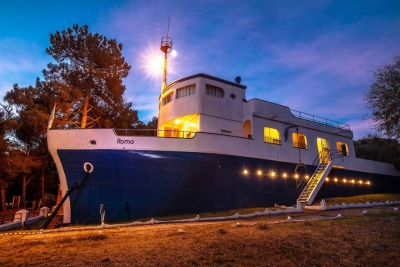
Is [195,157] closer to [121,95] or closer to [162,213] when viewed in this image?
[162,213]

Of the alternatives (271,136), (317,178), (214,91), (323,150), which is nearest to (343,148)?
(323,150)

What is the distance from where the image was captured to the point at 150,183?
13180mm

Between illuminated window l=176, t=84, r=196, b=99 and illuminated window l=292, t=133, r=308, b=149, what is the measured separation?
8.44 m

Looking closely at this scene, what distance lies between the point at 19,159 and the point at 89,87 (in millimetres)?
10475

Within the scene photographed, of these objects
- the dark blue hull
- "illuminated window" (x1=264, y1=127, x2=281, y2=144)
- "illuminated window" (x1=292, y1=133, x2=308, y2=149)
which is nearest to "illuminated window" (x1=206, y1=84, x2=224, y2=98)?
"illuminated window" (x1=264, y1=127, x2=281, y2=144)

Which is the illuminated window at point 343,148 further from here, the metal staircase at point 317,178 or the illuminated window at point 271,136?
the illuminated window at point 271,136

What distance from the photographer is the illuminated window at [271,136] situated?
18.4 metres

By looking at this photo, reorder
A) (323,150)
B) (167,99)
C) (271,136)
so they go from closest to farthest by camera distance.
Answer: (271,136) → (167,99) → (323,150)

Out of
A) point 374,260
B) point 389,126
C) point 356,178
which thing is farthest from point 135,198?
point 356,178

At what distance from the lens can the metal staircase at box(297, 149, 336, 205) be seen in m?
17.4

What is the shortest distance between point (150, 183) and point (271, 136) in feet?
31.6

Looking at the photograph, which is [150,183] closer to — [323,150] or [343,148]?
[323,150]

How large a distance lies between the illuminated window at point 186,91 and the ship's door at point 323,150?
11.5 metres

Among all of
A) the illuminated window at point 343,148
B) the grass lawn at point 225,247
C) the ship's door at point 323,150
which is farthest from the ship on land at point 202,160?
the grass lawn at point 225,247
